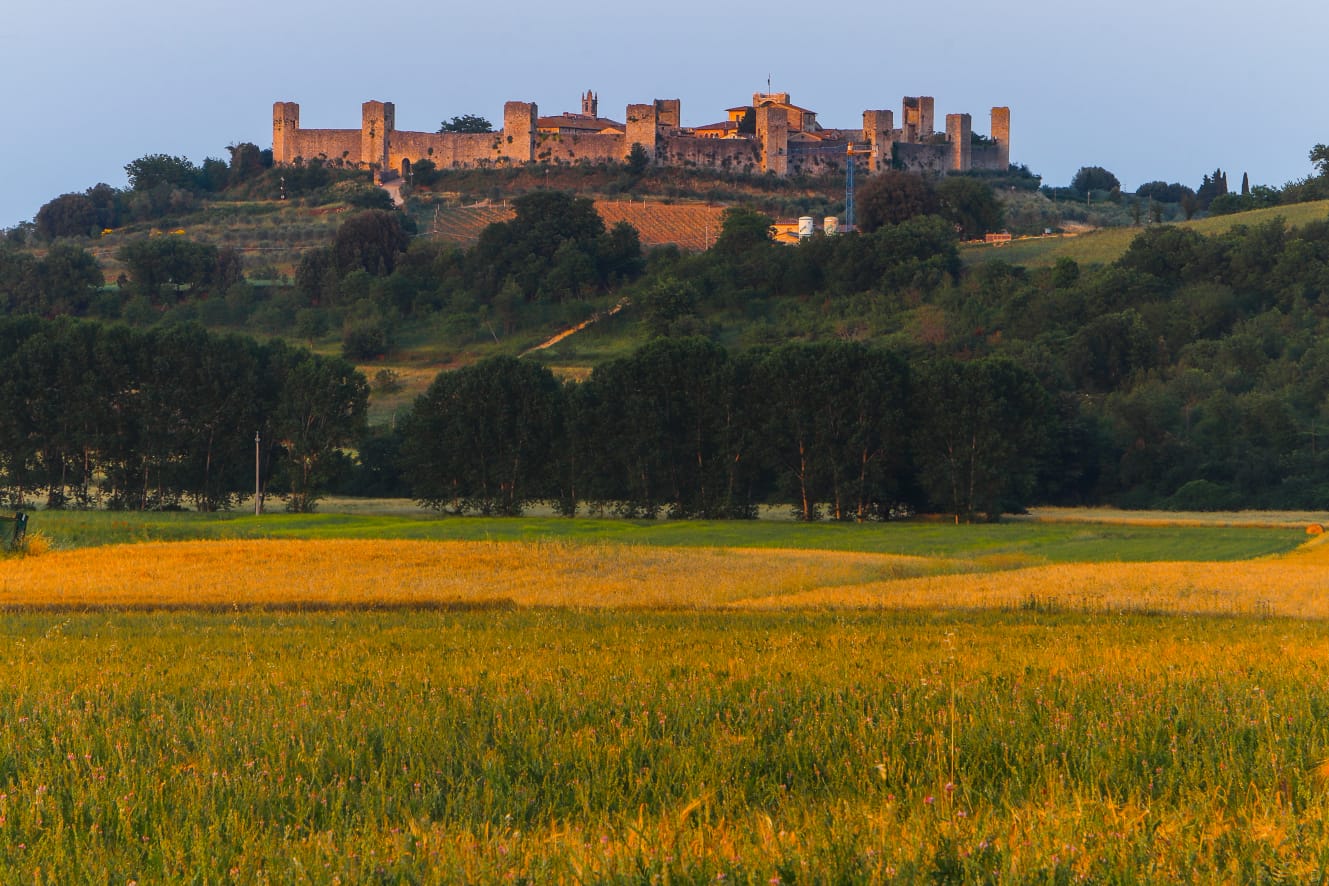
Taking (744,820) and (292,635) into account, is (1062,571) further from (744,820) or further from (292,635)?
(744,820)

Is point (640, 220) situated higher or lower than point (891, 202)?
higher

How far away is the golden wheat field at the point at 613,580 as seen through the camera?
23375 millimetres

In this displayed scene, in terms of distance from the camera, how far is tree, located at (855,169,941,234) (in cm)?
10938

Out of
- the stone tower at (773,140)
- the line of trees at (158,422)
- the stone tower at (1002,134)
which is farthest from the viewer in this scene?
the stone tower at (1002,134)

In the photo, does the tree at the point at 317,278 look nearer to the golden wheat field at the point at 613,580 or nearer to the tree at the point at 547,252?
the tree at the point at 547,252

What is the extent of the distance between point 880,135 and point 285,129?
6187cm

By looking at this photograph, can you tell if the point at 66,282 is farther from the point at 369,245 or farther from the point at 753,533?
the point at 753,533

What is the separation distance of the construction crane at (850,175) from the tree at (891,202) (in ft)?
12.7

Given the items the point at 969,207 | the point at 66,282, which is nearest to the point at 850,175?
the point at 969,207

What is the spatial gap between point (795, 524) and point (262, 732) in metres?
44.4

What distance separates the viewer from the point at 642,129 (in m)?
143

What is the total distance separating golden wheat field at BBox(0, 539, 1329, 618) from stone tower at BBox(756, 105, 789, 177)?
114919 mm

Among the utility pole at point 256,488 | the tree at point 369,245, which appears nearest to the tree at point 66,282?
the tree at point 369,245

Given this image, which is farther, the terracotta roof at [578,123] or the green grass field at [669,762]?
the terracotta roof at [578,123]
